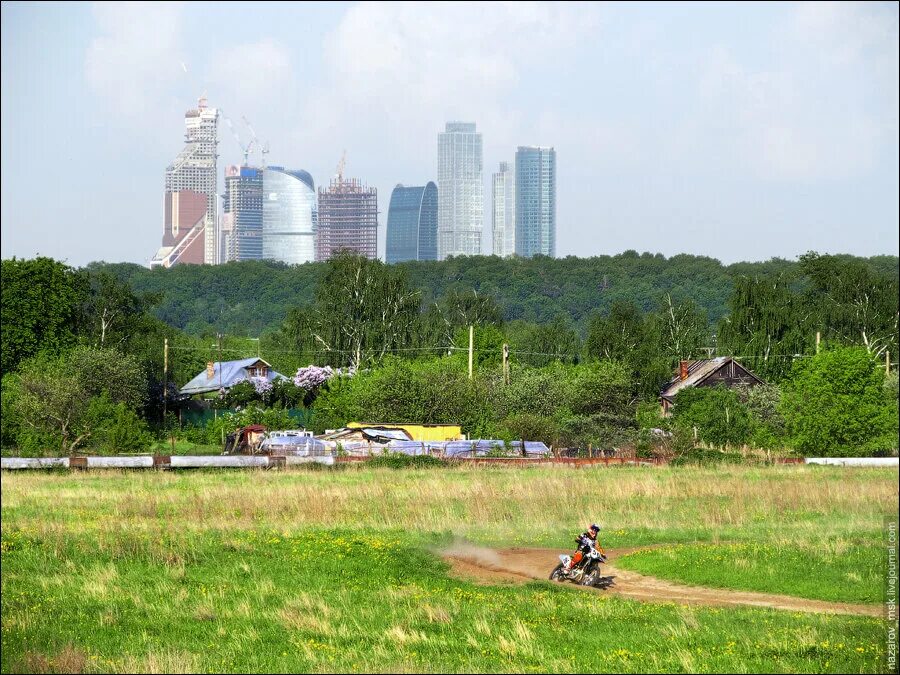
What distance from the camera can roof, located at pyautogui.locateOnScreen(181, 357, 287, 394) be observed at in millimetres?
98062

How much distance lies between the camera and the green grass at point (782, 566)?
941 inches

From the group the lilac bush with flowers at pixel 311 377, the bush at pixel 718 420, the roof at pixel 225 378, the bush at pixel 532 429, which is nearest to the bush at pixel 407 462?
the bush at pixel 532 429

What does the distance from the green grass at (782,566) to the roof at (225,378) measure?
2741 inches

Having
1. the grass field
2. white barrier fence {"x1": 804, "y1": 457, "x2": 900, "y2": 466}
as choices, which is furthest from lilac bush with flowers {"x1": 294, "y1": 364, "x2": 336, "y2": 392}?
white barrier fence {"x1": 804, "y1": 457, "x2": 900, "y2": 466}

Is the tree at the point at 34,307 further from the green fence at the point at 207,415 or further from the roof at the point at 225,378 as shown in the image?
the roof at the point at 225,378

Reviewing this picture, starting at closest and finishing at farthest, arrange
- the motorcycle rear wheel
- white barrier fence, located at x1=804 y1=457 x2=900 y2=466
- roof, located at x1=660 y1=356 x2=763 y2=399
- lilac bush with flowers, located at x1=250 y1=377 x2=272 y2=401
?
the motorcycle rear wheel, white barrier fence, located at x1=804 y1=457 x2=900 y2=466, roof, located at x1=660 y1=356 x2=763 y2=399, lilac bush with flowers, located at x1=250 y1=377 x2=272 y2=401

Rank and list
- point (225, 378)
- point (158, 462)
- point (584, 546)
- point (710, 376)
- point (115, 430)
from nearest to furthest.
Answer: point (584, 546)
point (158, 462)
point (115, 430)
point (710, 376)
point (225, 378)

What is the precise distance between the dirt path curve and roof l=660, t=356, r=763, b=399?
6037 centimetres

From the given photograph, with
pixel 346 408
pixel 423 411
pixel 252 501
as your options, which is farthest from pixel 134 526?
pixel 346 408

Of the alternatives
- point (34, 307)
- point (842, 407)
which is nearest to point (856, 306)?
point (842, 407)

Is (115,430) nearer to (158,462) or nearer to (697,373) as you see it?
(158,462)

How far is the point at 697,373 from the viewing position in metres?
94.7

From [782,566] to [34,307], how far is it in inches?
2459

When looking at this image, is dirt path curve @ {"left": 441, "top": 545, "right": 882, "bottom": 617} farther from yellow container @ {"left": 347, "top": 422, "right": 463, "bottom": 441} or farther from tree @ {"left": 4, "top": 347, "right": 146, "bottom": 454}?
tree @ {"left": 4, "top": 347, "right": 146, "bottom": 454}
